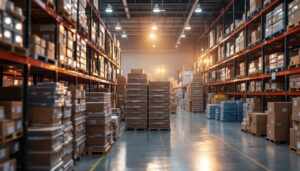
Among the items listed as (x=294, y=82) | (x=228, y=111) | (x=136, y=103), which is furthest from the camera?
(x=228, y=111)

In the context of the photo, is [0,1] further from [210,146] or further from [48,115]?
[210,146]

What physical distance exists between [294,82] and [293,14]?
222 centimetres

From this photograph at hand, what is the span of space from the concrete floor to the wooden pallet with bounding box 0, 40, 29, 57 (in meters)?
2.55

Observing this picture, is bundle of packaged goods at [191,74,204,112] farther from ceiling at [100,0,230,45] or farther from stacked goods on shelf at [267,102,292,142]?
stacked goods on shelf at [267,102,292,142]

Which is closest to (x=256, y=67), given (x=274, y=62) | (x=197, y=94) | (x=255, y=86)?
(x=255, y=86)

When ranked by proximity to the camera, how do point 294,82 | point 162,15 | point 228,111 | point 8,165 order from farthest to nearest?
point 162,15
point 228,111
point 294,82
point 8,165

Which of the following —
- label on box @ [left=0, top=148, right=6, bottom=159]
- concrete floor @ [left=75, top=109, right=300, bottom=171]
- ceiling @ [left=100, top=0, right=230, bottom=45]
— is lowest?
concrete floor @ [left=75, top=109, right=300, bottom=171]

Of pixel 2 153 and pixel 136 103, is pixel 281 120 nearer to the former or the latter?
pixel 136 103

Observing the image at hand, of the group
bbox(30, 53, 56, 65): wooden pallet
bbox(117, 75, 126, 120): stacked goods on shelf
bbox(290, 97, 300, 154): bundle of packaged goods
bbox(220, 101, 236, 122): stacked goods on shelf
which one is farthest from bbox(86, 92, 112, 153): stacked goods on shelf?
bbox(220, 101, 236, 122): stacked goods on shelf

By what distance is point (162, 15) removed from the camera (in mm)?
21641

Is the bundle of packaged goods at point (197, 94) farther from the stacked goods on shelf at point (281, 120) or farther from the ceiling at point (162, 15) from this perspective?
the stacked goods on shelf at point (281, 120)

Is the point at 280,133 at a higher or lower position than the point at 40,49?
lower

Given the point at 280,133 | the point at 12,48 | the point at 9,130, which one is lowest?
the point at 280,133

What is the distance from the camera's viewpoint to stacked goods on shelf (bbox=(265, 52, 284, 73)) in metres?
9.53
